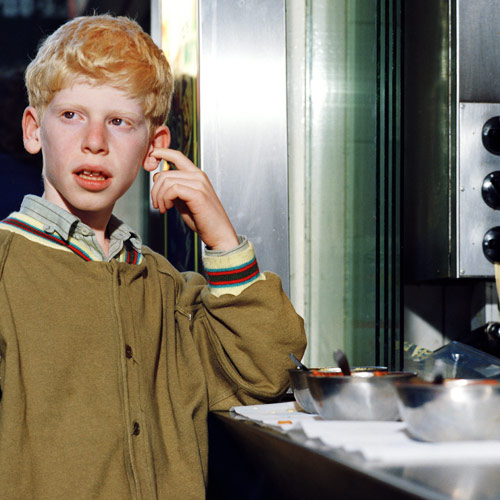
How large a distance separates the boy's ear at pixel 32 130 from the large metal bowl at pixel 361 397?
2.21 feet

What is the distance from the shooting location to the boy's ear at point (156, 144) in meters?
1.40

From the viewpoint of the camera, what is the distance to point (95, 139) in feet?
4.08

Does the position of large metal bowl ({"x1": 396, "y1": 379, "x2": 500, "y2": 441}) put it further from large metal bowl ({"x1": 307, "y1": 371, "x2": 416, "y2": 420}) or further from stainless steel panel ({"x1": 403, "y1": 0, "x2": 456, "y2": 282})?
stainless steel panel ({"x1": 403, "y1": 0, "x2": 456, "y2": 282})

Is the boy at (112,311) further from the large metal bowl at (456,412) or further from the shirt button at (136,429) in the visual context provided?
the large metal bowl at (456,412)

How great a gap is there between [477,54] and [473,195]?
1.20 feet

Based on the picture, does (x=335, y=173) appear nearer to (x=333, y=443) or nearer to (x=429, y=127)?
(x=429, y=127)

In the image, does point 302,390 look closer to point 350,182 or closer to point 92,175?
point 92,175

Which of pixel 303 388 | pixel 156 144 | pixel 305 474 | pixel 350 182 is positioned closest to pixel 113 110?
pixel 156 144

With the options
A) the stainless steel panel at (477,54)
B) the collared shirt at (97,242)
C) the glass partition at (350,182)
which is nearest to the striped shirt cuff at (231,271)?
the collared shirt at (97,242)

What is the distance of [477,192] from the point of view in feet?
6.65

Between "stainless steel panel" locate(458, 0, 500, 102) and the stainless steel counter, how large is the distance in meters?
1.23

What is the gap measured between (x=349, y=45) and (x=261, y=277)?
1054 mm

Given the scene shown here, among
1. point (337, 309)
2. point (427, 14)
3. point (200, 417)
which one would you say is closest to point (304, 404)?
point (200, 417)

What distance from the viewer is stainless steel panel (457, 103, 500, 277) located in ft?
6.62
